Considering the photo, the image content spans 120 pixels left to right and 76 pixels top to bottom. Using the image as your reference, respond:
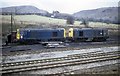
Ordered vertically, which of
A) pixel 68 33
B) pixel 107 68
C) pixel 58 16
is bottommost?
pixel 107 68

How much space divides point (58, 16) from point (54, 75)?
355ft

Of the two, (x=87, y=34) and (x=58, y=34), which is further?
(x=87, y=34)

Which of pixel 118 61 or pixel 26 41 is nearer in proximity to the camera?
pixel 118 61

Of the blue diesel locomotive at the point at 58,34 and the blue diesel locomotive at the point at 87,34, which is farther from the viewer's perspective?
the blue diesel locomotive at the point at 87,34

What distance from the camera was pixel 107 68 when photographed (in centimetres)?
1599

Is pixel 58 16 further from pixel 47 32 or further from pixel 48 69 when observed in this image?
pixel 48 69

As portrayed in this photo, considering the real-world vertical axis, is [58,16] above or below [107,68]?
above

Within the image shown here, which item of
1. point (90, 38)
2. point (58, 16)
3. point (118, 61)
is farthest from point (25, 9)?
point (118, 61)

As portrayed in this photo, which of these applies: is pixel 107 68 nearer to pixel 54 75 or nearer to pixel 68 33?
pixel 54 75

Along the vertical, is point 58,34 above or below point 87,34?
above

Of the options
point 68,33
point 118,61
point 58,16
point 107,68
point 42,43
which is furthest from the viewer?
point 58,16

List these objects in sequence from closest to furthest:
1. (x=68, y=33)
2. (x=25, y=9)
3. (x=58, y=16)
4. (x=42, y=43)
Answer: (x=42, y=43)
(x=68, y=33)
(x=58, y=16)
(x=25, y=9)

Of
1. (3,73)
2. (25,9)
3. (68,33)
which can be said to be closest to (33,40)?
(68,33)

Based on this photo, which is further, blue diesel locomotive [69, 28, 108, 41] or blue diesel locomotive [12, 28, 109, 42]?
blue diesel locomotive [69, 28, 108, 41]
